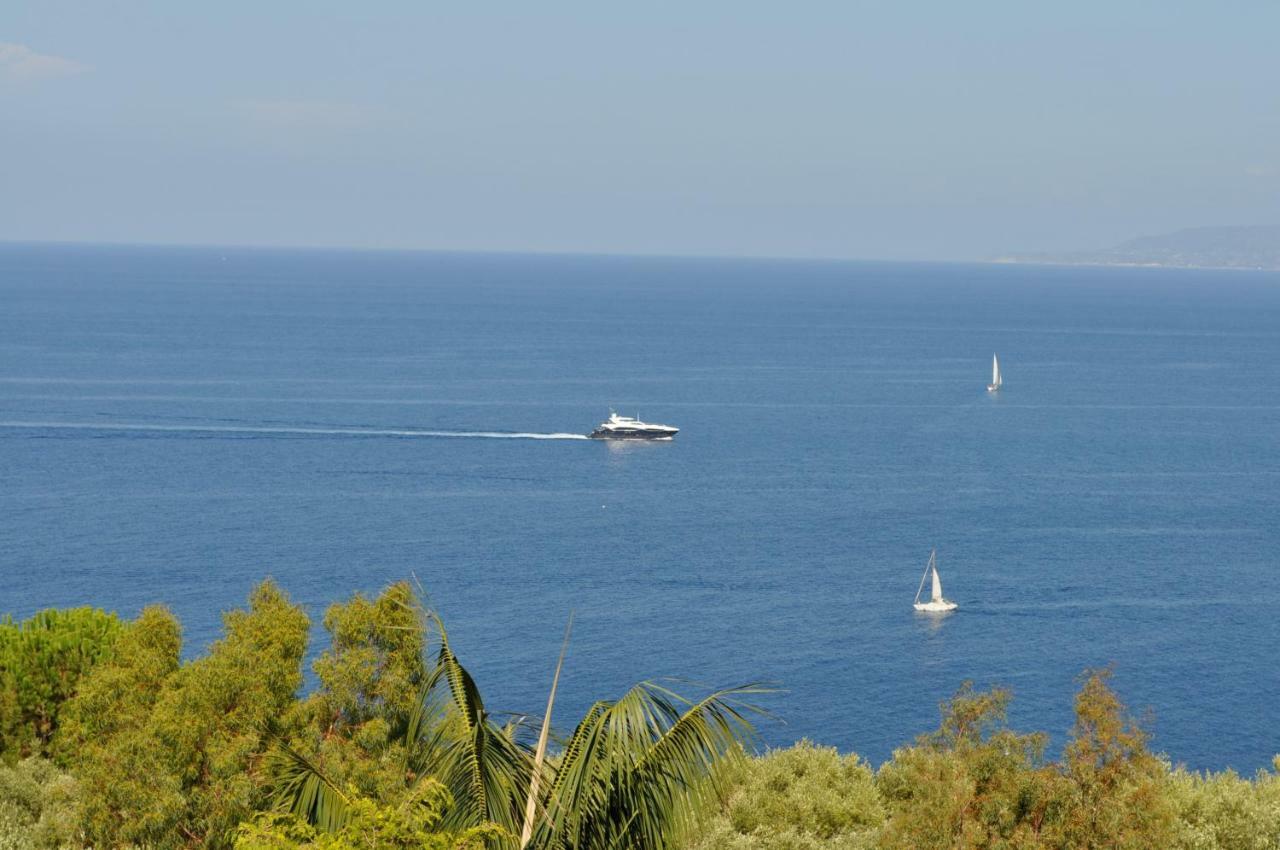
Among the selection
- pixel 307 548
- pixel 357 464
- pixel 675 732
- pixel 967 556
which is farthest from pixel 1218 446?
pixel 675 732

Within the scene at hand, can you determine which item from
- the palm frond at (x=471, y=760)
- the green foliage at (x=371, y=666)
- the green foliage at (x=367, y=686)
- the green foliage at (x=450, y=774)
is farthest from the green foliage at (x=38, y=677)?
the palm frond at (x=471, y=760)

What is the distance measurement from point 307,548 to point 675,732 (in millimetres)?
77444

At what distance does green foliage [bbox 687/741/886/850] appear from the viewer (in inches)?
1073

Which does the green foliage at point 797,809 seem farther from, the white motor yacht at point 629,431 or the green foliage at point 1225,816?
the white motor yacht at point 629,431

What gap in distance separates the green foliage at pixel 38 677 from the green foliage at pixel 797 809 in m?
18.4

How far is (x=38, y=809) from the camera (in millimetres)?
27250

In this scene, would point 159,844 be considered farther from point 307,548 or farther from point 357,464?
point 357,464

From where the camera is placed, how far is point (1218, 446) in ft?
430

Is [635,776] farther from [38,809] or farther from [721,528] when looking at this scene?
[721,528]

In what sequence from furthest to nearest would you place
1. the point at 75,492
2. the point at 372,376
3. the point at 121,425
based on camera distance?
the point at 372,376 < the point at 121,425 < the point at 75,492

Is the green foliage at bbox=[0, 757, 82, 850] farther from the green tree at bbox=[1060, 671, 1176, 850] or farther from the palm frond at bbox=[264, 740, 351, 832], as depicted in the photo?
the green tree at bbox=[1060, 671, 1176, 850]

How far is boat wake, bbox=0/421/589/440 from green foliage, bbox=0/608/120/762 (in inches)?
3386

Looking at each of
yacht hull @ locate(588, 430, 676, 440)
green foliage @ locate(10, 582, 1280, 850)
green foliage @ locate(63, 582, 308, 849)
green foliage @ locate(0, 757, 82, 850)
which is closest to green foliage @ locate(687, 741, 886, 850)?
green foliage @ locate(10, 582, 1280, 850)

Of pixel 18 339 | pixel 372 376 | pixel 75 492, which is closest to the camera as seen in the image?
pixel 75 492
